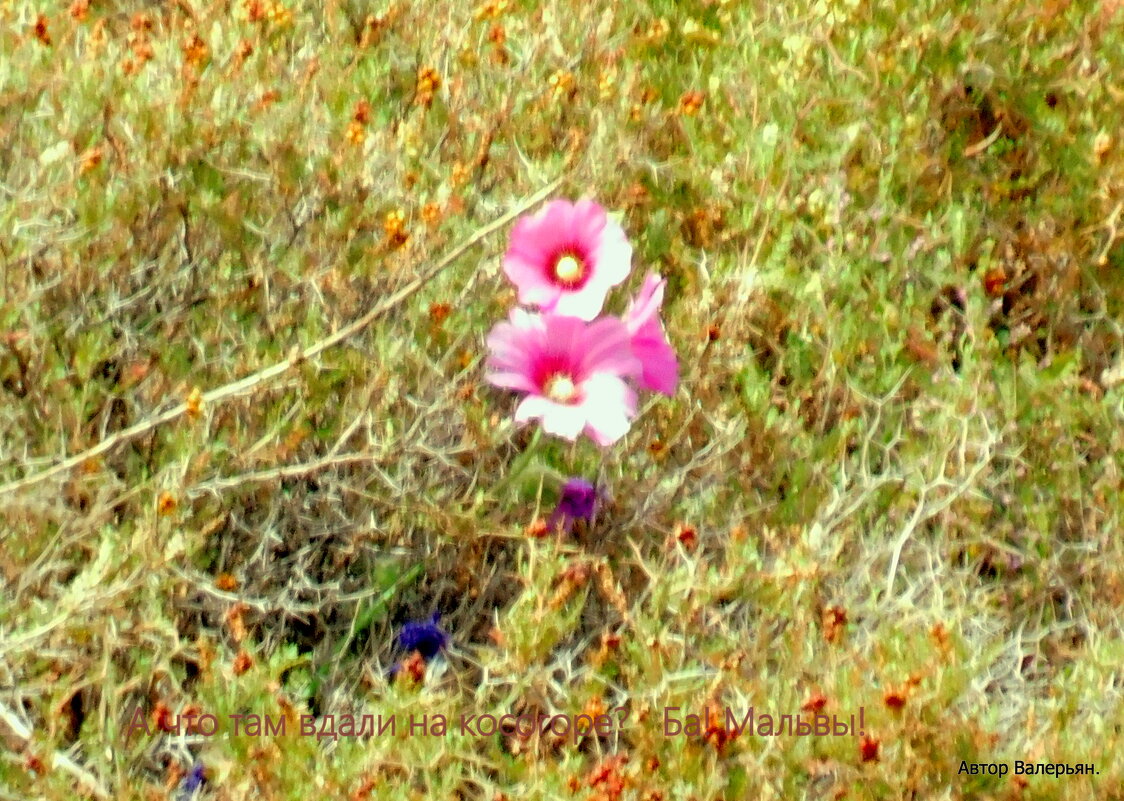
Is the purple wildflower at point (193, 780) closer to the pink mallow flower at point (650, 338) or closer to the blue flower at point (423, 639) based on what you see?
the blue flower at point (423, 639)

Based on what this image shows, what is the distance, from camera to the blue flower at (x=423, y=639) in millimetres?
2025

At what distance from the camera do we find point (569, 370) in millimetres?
1973

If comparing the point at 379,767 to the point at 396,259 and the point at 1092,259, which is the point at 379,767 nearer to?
the point at 396,259

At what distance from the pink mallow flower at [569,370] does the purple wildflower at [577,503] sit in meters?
0.14

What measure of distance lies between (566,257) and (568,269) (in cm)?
2

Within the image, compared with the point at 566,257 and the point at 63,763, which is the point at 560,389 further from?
the point at 63,763

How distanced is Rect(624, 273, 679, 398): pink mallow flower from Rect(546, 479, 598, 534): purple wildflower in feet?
0.67

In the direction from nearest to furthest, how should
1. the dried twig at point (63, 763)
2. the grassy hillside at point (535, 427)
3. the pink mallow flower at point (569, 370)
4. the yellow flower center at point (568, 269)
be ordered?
the dried twig at point (63, 763)
the grassy hillside at point (535, 427)
the pink mallow flower at point (569, 370)
the yellow flower center at point (568, 269)

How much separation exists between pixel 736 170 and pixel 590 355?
0.70 meters

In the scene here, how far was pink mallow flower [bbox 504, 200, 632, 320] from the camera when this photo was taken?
78.9 inches

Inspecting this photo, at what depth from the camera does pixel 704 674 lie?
1.85 meters

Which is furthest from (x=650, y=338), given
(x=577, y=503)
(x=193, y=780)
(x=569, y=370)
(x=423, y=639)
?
(x=193, y=780)

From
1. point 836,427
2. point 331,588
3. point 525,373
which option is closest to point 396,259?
point 525,373

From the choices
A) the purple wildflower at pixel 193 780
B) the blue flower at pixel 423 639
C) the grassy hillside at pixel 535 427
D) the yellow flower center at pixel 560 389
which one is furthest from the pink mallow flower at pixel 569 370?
the purple wildflower at pixel 193 780
